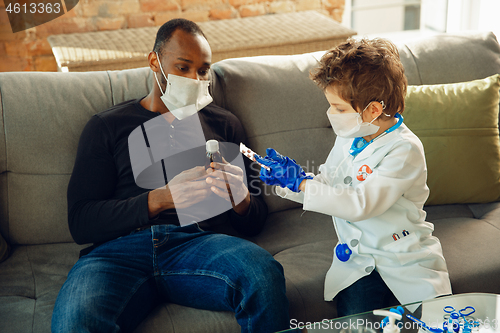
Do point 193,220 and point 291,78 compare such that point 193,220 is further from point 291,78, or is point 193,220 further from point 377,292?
point 291,78

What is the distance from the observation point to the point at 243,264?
115 centimetres

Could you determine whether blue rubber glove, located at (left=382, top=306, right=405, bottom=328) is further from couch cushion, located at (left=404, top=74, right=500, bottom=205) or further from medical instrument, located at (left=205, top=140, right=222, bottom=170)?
couch cushion, located at (left=404, top=74, right=500, bottom=205)

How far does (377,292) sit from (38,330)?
89 centimetres

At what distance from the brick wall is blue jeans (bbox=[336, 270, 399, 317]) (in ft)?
7.51

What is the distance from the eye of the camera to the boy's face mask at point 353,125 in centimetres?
119

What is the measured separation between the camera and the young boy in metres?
1.14

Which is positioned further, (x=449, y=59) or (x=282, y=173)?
(x=449, y=59)

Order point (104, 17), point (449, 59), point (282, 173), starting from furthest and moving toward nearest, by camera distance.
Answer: point (104, 17), point (449, 59), point (282, 173)

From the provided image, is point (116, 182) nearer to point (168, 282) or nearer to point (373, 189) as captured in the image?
point (168, 282)

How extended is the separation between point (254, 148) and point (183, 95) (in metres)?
0.36

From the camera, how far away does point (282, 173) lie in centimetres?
113

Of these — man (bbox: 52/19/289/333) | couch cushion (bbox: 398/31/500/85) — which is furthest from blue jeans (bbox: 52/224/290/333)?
couch cushion (bbox: 398/31/500/85)

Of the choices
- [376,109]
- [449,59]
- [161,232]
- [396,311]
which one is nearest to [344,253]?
[396,311]

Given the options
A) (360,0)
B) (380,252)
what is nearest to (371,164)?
(380,252)
